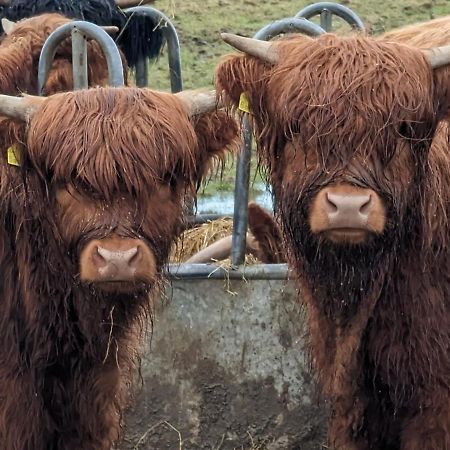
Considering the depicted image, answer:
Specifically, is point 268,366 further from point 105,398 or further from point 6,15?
point 6,15

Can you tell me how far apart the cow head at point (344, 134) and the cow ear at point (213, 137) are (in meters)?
0.12

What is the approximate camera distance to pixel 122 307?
14.8 feet

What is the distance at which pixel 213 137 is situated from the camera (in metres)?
4.63

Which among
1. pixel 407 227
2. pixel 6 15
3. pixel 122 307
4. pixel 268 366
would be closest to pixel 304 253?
pixel 407 227

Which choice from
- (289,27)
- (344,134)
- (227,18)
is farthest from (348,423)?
(227,18)

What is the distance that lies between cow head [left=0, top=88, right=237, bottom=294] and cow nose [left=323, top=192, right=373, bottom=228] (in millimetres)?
552

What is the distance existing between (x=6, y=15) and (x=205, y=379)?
3.00m

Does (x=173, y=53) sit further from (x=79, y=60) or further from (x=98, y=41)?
(x=98, y=41)

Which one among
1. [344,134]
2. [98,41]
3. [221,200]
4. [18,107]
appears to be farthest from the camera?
[221,200]

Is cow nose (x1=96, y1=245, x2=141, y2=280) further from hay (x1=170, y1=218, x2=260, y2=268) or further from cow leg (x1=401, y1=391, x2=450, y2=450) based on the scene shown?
hay (x1=170, y1=218, x2=260, y2=268)

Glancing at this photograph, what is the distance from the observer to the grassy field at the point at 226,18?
13734 mm

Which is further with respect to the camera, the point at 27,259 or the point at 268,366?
the point at 268,366

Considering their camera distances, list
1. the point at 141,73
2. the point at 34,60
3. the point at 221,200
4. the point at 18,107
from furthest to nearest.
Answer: the point at 221,200 < the point at 141,73 < the point at 34,60 < the point at 18,107

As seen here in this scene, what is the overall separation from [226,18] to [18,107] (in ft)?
35.7
